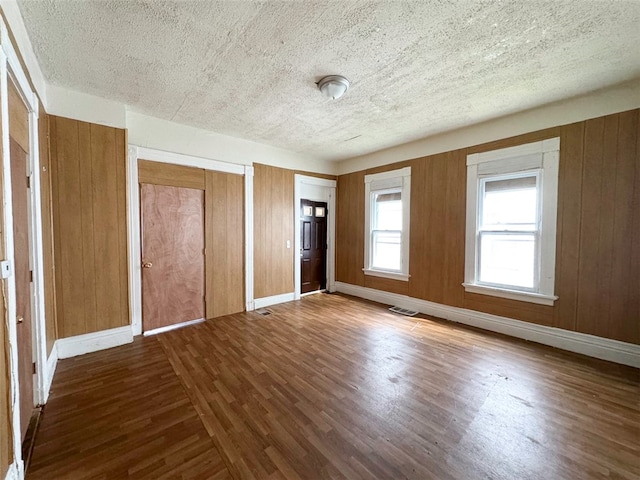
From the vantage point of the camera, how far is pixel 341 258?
18.4ft

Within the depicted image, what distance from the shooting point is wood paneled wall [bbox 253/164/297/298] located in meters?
4.44

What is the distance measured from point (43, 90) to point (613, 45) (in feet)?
16.4

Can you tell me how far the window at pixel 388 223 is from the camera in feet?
14.6

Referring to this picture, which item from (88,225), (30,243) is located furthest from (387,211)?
(30,243)

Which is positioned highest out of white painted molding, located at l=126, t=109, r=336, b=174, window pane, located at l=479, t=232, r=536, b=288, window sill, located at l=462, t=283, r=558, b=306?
white painted molding, located at l=126, t=109, r=336, b=174

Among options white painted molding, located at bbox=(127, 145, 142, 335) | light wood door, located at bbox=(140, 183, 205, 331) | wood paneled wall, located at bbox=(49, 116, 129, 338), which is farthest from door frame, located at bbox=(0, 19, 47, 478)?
light wood door, located at bbox=(140, 183, 205, 331)

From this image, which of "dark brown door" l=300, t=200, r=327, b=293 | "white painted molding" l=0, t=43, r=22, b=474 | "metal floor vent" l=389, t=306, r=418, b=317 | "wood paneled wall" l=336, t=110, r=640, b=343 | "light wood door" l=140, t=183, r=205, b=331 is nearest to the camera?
"white painted molding" l=0, t=43, r=22, b=474

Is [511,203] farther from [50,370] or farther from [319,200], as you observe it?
[50,370]

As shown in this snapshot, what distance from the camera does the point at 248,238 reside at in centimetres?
429

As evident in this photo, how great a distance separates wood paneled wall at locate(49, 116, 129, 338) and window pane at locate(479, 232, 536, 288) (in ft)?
15.4

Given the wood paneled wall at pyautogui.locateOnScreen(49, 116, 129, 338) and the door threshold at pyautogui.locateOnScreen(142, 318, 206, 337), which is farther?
the door threshold at pyautogui.locateOnScreen(142, 318, 206, 337)

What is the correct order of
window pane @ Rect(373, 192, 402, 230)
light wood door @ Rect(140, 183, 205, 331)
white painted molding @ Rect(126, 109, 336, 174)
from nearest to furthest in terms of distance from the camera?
white painted molding @ Rect(126, 109, 336, 174) → light wood door @ Rect(140, 183, 205, 331) → window pane @ Rect(373, 192, 402, 230)

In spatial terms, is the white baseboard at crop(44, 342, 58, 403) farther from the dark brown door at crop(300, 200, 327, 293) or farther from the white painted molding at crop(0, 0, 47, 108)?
the dark brown door at crop(300, 200, 327, 293)

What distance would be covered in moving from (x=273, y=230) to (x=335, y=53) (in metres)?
3.07
